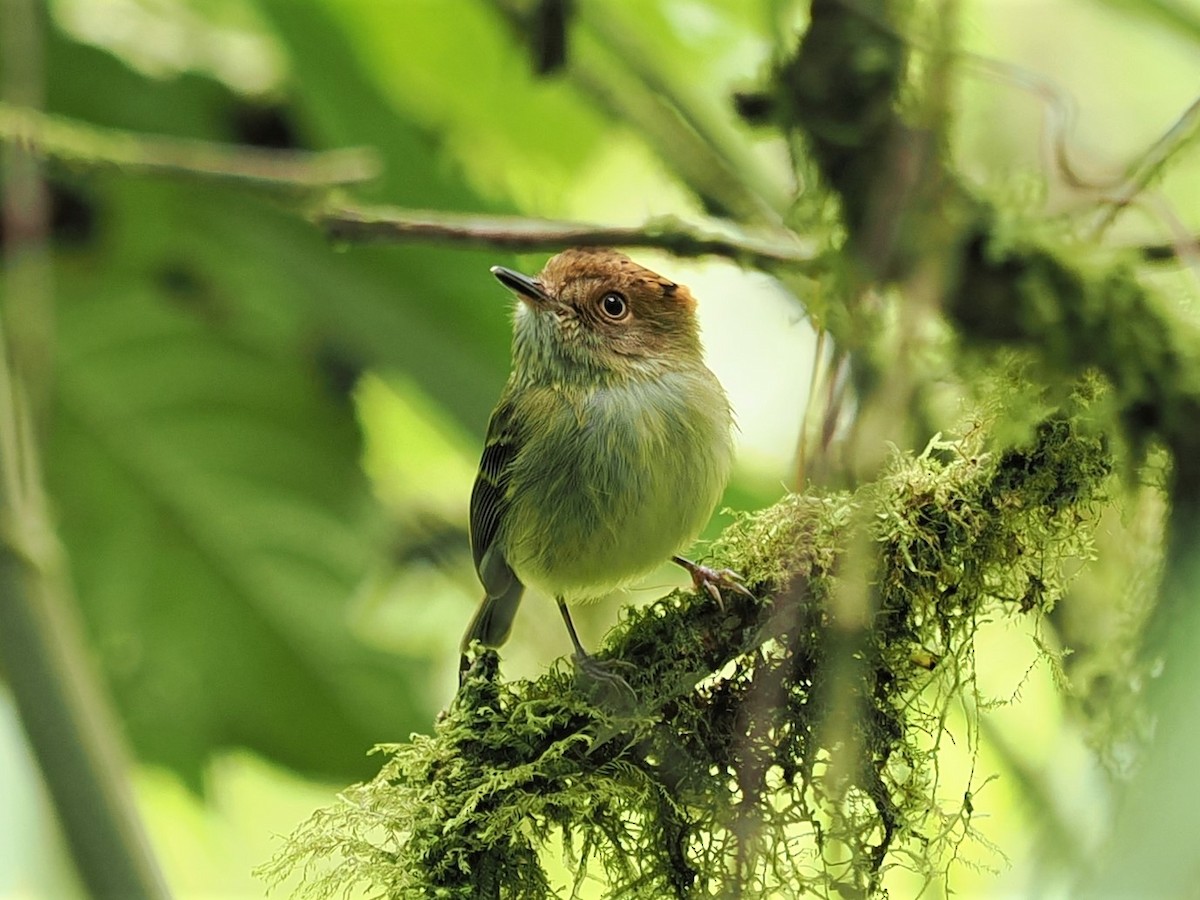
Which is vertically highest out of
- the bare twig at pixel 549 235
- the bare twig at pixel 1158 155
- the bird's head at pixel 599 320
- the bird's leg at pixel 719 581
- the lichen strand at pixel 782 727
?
the bird's head at pixel 599 320

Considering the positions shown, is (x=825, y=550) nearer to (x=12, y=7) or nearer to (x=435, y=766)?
(x=435, y=766)

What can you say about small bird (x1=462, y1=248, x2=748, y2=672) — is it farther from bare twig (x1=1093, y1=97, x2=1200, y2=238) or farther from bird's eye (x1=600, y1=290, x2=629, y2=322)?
bare twig (x1=1093, y1=97, x2=1200, y2=238)

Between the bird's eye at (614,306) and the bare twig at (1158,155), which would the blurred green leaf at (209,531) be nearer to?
the bird's eye at (614,306)

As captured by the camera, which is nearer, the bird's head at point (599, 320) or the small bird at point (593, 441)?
the small bird at point (593, 441)

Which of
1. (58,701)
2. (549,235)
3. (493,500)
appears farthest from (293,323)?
(58,701)

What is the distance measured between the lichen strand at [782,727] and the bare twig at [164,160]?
100 centimetres

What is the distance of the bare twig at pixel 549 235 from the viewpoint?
2.22 metres

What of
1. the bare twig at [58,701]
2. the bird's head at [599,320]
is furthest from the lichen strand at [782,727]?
the bird's head at [599,320]

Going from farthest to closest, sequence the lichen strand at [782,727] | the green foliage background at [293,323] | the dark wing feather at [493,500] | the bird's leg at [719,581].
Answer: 1. the dark wing feather at [493,500]
2. the green foliage background at [293,323]
3. the bird's leg at [719,581]
4. the lichen strand at [782,727]

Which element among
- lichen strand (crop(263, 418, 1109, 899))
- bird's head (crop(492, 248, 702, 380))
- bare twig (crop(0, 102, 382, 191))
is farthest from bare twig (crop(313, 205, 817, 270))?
bird's head (crop(492, 248, 702, 380))

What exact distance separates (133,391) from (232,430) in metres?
0.30

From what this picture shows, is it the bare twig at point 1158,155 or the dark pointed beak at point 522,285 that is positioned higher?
the dark pointed beak at point 522,285

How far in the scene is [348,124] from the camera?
3.36m

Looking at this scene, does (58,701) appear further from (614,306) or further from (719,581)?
(614,306)
